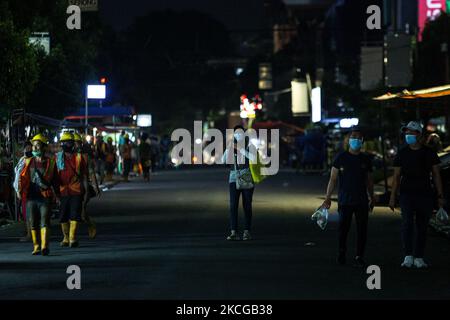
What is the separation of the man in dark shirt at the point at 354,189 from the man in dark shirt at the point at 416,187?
382mm

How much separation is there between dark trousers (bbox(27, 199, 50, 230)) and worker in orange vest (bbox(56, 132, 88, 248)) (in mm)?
882

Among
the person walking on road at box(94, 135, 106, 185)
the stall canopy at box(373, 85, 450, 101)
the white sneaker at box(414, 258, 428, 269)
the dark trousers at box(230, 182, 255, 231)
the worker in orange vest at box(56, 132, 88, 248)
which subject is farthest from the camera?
the person walking on road at box(94, 135, 106, 185)

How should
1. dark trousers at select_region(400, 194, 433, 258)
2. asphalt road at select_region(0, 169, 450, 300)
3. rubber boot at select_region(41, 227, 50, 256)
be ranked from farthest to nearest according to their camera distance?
rubber boot at select_region(41, 227, 50, 256) < dark trousers at select_region(400, 194, 433, 258) < asphalt road at select_region(0, 169, 450, 300)

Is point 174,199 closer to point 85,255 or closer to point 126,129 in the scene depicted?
point 85,255

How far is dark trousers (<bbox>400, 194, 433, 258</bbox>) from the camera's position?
14.3 m

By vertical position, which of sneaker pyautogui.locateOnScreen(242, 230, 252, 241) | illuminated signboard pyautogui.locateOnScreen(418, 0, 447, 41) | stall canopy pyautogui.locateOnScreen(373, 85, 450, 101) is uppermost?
illuminated signboard pyautogui.locateOnScreen(418, 0, 447, 41)

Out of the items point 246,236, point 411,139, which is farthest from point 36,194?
point 411,139

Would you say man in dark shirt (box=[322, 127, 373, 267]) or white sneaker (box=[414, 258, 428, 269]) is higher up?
man in dark shirt (box=[322, 127, 373, 267])

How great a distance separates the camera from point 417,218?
14445 mm

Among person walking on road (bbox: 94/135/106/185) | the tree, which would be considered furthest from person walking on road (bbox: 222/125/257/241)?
person walking on road (bbox: 94/135/106/185)

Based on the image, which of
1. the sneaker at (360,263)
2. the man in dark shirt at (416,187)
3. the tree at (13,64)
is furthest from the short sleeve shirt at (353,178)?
the tree at (13,64)

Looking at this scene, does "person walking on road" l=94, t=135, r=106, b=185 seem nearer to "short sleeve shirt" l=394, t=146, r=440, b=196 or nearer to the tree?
the tree

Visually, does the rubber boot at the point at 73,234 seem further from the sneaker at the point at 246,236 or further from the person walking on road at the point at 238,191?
the sneaker at the point at 246,236
